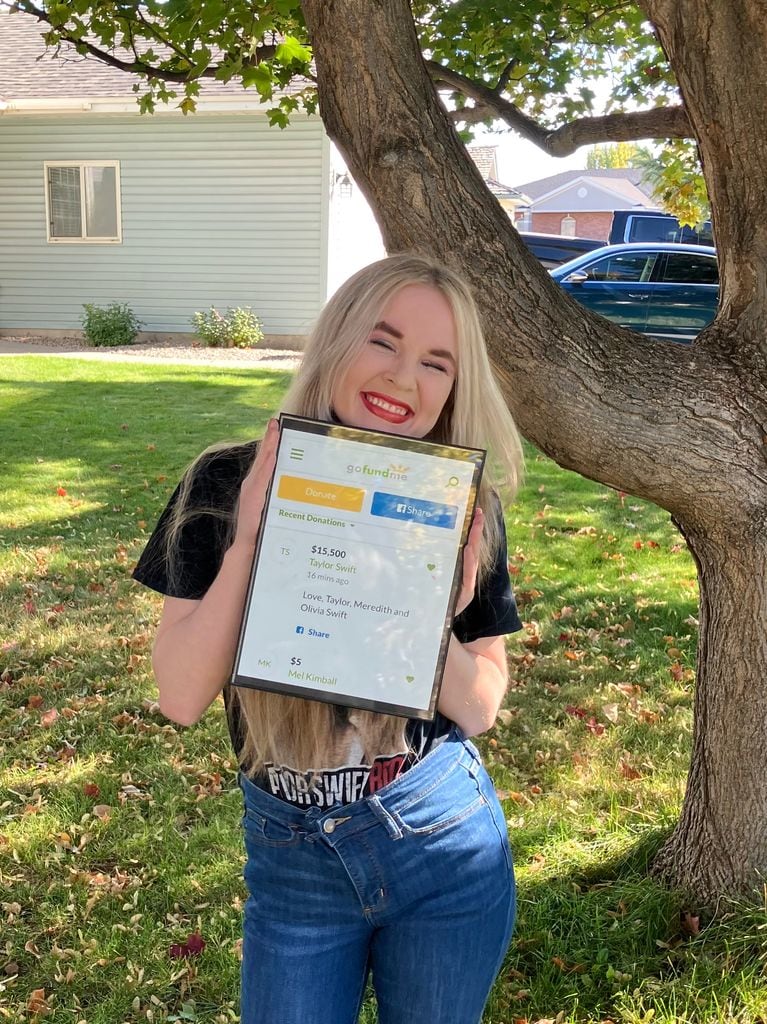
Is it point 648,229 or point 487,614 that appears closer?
point 487,614

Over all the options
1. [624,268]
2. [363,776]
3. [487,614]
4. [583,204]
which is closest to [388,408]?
[487,614]

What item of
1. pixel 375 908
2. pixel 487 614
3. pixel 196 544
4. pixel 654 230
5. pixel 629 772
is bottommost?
pixel 629 772

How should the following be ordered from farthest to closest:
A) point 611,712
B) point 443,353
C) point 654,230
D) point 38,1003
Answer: point 654,230 < point 611,712 < point 38,1003 < point 443,353

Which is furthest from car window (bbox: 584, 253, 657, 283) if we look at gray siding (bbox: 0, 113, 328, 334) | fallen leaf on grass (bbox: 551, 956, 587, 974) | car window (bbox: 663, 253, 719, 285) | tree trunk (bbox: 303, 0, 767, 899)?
fallen leaf on grass (bbox: 551, 956, 587, 974)

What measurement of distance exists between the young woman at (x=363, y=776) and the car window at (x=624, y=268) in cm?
1190

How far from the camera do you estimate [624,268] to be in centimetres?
1292

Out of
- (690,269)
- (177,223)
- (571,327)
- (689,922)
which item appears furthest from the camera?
(177,223)

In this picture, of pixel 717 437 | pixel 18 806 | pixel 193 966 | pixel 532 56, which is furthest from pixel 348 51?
pixel 18 806

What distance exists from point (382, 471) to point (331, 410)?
0.29 metres

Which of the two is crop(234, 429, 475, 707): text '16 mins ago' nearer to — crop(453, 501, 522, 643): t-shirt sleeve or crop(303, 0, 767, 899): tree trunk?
crop(453, 501, 522, 643): t-shirt sleeve

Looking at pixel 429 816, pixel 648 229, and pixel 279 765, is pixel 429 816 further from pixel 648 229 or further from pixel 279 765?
pixel 648 229

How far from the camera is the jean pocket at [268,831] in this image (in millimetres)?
1603

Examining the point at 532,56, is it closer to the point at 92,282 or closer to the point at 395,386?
the point at 395,386

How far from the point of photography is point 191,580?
161 centimetres
